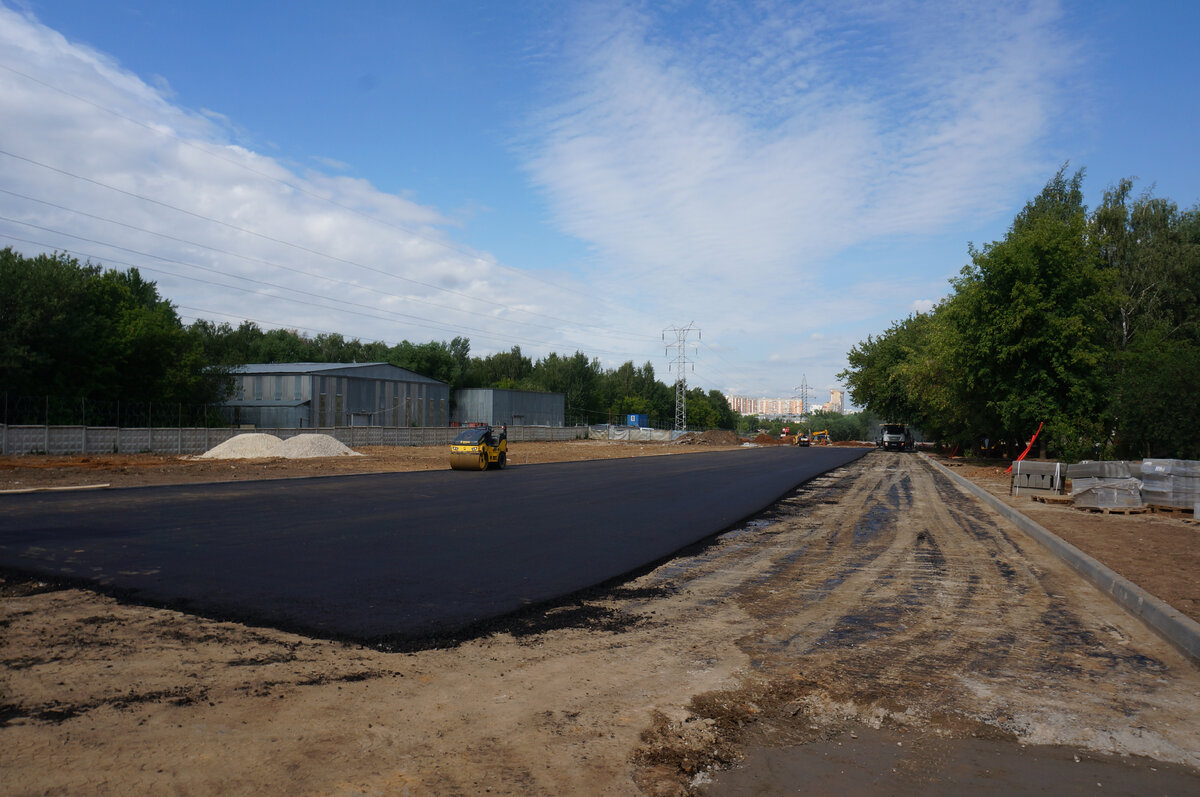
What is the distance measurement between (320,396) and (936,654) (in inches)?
2210

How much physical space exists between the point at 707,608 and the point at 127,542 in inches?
339

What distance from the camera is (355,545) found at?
1070 cm

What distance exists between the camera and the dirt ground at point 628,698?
3.65m

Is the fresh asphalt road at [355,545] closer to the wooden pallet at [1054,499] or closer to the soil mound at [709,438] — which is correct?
the wooden pallet at [1054,499]

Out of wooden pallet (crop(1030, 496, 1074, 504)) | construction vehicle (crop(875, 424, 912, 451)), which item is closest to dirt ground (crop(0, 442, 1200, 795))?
wooden pallet (crop(1030, 496, 1074, 504))

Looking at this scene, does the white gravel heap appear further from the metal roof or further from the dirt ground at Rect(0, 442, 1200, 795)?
the dirt ground at Rect(0, 442, 1200, 795)

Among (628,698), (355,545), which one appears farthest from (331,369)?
(628,698)

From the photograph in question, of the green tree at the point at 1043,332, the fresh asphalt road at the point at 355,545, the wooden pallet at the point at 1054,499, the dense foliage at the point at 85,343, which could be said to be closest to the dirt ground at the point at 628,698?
the fresh asphalt road at the point at 355,545

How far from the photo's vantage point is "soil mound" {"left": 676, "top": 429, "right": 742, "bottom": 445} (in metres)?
79.1

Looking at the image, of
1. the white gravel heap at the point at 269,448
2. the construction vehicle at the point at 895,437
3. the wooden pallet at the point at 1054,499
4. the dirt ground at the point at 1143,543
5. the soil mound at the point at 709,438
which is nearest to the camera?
the dirt ground at the point at 1143,543

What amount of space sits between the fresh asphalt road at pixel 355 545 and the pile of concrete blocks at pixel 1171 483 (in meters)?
8.21

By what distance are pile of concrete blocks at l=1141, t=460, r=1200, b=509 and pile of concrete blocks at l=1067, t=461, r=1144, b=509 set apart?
0.22m

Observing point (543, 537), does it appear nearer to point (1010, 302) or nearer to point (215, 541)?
point (215, 541)

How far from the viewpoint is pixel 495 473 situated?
28.7 m
